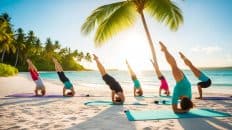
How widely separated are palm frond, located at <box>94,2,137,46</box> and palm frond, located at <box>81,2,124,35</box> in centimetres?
19

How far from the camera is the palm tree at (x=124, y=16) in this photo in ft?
38.0

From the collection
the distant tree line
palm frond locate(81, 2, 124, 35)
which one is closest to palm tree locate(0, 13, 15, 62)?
the distant tree line

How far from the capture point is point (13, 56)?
58.4m

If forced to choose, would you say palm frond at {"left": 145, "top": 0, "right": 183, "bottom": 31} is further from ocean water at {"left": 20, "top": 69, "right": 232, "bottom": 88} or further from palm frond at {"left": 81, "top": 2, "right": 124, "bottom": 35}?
ocean water at {"left": 20, "top": 69, "right": 232, "bottom": 88}

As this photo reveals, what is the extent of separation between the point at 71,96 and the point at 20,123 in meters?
5.41

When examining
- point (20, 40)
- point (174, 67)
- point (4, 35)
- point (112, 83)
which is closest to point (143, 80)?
point (4, 35)

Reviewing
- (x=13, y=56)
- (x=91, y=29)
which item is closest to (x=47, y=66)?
(x=13, y=56)

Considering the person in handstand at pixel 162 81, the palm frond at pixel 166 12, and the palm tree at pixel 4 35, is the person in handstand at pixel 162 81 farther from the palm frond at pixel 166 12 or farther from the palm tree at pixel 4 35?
the palm tree at pixel 4 35

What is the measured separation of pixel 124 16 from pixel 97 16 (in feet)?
4.00

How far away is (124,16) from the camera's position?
38.8ft

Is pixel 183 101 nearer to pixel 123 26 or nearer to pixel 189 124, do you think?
pixel 189 124

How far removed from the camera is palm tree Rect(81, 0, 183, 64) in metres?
11.6

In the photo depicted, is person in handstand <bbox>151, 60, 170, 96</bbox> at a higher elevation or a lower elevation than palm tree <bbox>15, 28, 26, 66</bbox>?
lower

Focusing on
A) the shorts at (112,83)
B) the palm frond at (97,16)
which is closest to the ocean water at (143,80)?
the palm frond at (97,16)
